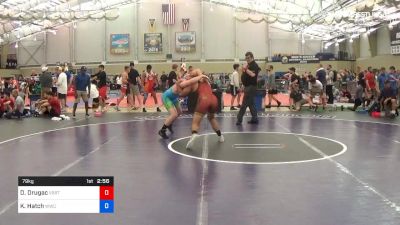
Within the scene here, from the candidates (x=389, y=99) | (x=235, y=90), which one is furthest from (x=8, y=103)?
(x=389, y=99)

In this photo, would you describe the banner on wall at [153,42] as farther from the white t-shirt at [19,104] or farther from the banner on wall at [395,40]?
the white t-shirt at [19,104]

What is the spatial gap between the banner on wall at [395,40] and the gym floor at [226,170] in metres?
18.0

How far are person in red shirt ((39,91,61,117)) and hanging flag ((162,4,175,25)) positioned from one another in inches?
957

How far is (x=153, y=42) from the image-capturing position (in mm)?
38500

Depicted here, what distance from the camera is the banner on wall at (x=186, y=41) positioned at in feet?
126

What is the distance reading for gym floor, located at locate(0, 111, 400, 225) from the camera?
424 centimetres

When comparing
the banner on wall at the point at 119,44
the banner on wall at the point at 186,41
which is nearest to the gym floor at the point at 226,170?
the banner on wall at the point at 186,41

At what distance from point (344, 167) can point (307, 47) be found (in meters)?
35.0

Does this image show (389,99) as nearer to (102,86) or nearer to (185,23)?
(102,86)

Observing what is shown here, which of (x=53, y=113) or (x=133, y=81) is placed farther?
(x=133, y=81)

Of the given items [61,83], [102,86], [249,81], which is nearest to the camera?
[249,81]

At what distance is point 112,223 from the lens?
13.3 ft

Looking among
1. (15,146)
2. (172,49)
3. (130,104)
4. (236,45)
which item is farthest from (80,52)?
(15,146)
